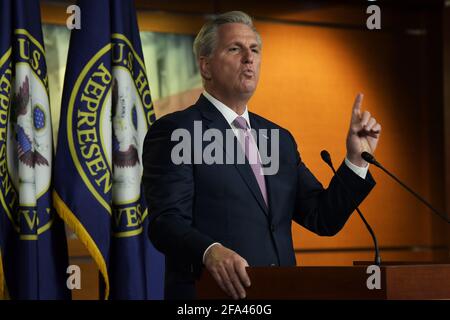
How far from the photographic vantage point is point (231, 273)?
2.12 metres

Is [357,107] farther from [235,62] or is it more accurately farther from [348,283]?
[348,283]

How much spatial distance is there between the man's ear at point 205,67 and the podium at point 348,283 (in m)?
1.05

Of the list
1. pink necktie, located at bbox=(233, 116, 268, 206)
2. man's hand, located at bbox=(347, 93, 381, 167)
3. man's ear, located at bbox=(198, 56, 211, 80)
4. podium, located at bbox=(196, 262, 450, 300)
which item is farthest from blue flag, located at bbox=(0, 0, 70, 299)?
podium, located at bbox=(196, 262, 450, 300)

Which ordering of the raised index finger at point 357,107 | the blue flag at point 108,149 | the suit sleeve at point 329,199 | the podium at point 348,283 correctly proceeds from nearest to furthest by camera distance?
1. the podium at point 348,283
2. the raised index finger at point 357,107
3. the suit sleeve at point 329,199
4. the blue flag at point 108,149

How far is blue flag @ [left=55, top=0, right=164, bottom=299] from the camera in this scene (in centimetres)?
426

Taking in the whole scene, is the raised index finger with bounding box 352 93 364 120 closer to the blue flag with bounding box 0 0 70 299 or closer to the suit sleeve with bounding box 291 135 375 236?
the suit sleeve with bounding box 291 135 375 236

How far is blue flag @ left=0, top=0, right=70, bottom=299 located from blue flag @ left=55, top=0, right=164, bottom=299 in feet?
Result: 0.36

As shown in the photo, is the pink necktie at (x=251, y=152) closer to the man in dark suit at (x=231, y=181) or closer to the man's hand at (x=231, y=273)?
the man in dark suit at (x=231, y=181)

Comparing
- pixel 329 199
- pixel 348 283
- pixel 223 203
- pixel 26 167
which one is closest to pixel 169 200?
pixel 223 203

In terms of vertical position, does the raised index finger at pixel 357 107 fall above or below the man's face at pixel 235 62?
below

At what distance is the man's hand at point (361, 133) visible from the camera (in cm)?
253

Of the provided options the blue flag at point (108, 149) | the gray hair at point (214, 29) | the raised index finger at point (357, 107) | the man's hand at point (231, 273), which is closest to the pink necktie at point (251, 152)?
the gray hair at point (214, 29)
